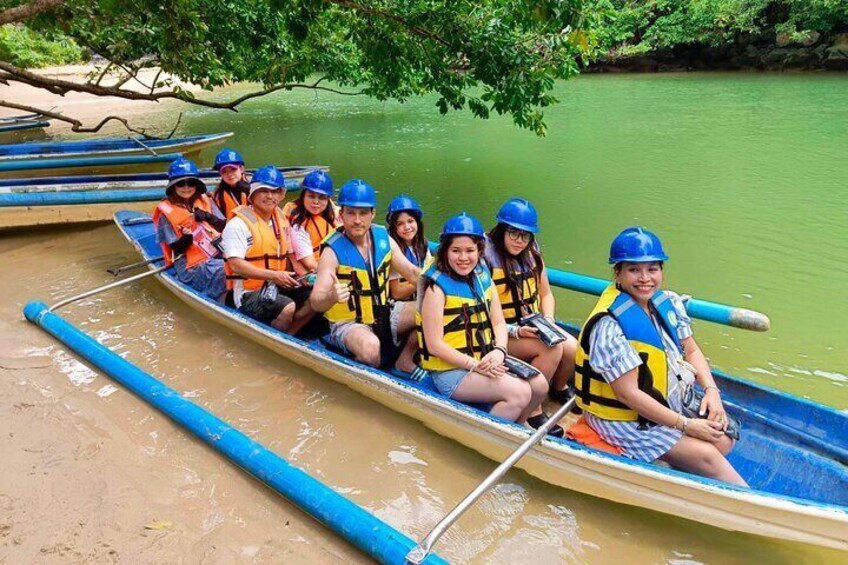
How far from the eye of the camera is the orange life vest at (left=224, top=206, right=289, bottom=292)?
169 inches

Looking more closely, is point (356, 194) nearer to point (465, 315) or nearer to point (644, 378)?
point (465, 315)

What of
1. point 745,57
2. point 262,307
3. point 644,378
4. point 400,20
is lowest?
point 262,307

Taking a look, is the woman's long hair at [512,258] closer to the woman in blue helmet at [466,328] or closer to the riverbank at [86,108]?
the woman in blue helmet at [466,328]

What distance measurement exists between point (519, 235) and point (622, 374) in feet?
3.67

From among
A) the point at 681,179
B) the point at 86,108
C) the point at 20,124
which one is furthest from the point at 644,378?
the point at 86,108

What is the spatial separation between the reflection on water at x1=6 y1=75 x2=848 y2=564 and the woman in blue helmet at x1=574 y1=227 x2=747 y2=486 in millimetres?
411

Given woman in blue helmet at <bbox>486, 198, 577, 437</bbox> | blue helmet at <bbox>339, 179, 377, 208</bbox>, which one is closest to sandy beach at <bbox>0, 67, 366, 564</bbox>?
woman in blue helmet at <bbox>486, 198, 577, 437</bbox>

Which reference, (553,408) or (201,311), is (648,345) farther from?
(201,311)

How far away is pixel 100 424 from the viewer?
3.58 meters

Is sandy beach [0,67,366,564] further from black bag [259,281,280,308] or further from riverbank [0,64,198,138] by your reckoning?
riverbank [0,64,198,138]

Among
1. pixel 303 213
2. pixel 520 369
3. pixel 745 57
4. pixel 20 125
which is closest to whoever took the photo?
pixel 520 369

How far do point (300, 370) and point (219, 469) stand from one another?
1109 mm

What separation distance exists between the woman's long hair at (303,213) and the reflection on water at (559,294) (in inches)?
38.3

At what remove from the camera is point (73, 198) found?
714 cm
